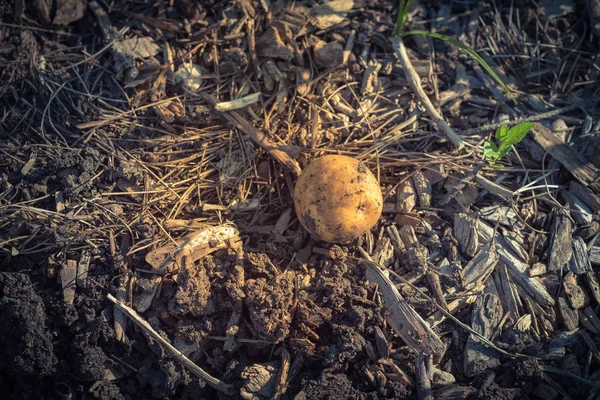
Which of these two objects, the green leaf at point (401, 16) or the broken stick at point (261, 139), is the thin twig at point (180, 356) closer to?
the broken stick at point (261, 139)

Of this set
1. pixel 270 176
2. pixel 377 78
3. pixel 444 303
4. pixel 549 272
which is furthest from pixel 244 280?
pixel 549 272

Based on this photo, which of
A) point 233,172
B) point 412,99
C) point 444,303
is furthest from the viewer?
point 412,99

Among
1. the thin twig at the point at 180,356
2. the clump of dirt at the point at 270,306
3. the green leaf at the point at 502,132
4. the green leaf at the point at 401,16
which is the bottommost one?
the thin twig at the point at 180,356

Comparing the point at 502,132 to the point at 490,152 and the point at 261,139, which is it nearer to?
the point at 490,152

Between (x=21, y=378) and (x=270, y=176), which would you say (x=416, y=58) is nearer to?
(x=270, y=176)

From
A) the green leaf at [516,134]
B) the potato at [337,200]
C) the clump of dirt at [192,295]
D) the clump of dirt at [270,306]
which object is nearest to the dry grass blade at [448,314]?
the potato at [337,200]

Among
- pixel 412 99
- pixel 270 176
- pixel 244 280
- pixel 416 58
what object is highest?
pixel 416 58

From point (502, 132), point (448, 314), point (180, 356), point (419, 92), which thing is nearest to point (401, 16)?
point (419, 92)
